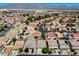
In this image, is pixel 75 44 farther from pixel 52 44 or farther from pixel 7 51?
pixel 7 51

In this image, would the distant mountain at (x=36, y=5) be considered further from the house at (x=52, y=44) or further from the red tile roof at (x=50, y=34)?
the house at (x=52, y=44)

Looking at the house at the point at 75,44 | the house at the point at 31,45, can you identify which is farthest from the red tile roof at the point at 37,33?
the house at the point at 75,44

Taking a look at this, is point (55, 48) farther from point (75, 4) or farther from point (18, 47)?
point (75, 4)

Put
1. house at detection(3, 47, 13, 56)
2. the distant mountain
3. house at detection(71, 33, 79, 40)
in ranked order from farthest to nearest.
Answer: the distant mountain
house at detection(71, 33, 79, 40)
house at detection(3, 47, 13, 56)

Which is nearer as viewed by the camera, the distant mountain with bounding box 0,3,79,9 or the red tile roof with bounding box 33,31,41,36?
the red tile roof with bounding box 33,31,41,36

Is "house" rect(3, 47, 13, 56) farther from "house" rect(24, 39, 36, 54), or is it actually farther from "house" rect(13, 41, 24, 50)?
"house" rect(24, 39, 36, 54)

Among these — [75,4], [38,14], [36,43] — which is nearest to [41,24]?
[38,14]

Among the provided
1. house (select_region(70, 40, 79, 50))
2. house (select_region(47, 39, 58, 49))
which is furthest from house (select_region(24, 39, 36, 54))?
house (select_region(70, 40, 79, 50))

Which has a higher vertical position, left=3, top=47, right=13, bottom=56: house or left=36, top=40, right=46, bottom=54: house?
left=36, top=40, right=46, bottom=54: house

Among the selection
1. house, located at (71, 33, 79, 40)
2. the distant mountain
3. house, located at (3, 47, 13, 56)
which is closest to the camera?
house, located at (3, 47, 13, 56)

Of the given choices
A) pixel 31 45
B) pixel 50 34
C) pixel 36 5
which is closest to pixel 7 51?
pixel 31 45

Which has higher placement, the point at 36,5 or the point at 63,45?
the point at 36,5
